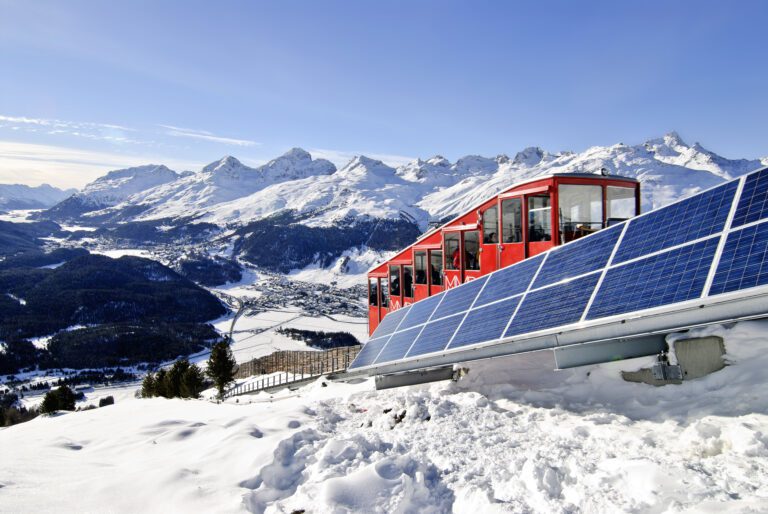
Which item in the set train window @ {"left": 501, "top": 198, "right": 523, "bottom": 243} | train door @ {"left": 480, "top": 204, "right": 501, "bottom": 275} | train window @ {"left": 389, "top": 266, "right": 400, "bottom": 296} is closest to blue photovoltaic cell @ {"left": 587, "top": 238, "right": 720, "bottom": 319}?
train window @ {"left": 501, "top": 198, "right": 523, "bottom": 243}

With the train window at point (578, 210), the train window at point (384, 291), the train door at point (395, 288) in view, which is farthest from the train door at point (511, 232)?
the train window at point (384, 291)

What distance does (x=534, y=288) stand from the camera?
1161 centimetres

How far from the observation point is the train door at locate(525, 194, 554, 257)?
50.4 ft

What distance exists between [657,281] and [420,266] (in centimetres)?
1771

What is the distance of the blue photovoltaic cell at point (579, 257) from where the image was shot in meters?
10.5

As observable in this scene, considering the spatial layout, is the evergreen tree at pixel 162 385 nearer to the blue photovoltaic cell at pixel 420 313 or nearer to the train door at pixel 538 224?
the blue photovoltaic cell at pixel 420 313

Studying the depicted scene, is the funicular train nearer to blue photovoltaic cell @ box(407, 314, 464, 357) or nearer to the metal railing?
blue photovoltaic cell @ box(407, 314, 464, 357)

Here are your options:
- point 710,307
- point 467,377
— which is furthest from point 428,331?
point 710,307

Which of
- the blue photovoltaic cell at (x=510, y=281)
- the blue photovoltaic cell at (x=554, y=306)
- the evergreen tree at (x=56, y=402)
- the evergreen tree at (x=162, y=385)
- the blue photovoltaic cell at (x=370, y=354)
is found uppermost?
the blue photovoltaic cell at (x=510, y=281)

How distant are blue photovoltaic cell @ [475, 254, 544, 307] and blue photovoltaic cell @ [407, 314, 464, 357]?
3.29 feet

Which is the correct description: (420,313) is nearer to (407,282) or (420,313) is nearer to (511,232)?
(511,232)

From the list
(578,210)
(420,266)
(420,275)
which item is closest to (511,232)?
(578,210)

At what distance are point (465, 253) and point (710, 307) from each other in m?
13.6

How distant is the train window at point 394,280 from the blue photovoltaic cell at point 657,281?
20273 millimetres
